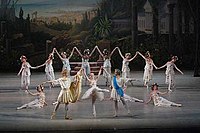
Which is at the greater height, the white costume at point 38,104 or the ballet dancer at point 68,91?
the ballet dancer at point 68,91

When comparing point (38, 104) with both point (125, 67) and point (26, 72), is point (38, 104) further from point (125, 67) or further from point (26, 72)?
point (125, 67)

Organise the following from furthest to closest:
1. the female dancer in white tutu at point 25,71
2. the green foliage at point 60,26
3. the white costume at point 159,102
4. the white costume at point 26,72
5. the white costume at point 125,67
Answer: the green foliage at point 60,26
the white costume at point 125,67
the white costume at point 26,72
the female dancer in white tutu at point 25,71
the white costume at point 159,102

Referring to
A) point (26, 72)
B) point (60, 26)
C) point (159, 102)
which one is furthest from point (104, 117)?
point (60, 26)

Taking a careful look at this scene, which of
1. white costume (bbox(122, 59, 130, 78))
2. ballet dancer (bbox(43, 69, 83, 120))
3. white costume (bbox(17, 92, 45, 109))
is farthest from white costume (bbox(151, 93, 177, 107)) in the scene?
white costume (bbox(122, 59, 130, 78))

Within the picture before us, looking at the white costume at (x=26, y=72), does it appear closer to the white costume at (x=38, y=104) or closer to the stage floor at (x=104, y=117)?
the stage floor at (x=104, y=117)

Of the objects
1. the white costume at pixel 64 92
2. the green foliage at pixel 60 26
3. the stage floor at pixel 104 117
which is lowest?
the stage floor at pixel 104 117

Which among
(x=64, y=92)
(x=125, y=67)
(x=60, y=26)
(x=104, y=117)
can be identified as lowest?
(x=104, y=117)

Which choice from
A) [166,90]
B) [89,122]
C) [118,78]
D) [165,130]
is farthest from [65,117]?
[166,90]

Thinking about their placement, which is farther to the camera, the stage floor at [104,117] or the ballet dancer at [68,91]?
the ballet dancer at [68,91]

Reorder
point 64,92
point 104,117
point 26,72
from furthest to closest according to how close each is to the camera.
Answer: point 26,72
point 104,117
point 64,92

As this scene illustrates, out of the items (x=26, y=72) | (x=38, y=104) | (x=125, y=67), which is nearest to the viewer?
(x=38, y=104)

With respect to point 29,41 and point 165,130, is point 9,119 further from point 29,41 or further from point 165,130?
point 29,41

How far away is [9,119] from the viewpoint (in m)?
10.2

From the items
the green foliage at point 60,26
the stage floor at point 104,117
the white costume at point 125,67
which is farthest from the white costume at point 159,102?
the green foliage at point 60,26
